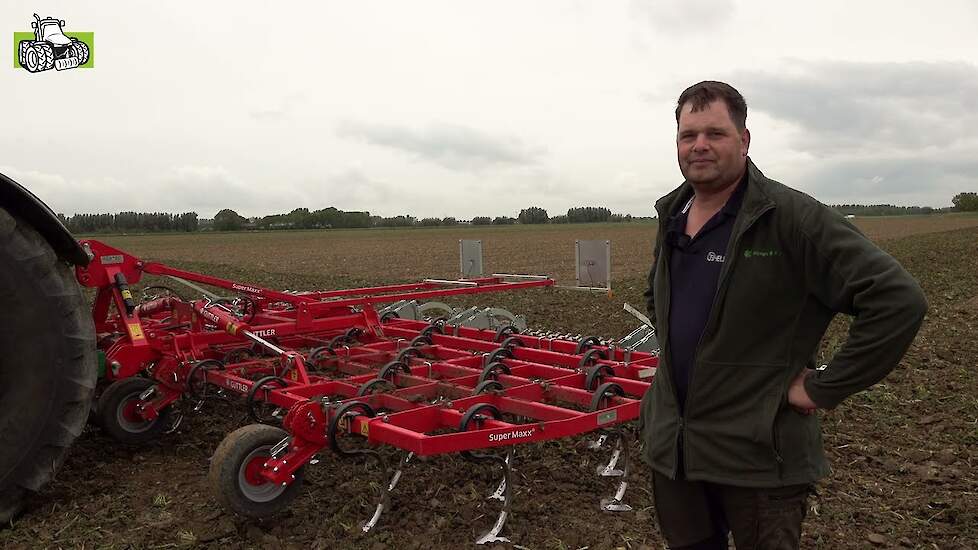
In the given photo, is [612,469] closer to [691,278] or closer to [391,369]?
[391,369]

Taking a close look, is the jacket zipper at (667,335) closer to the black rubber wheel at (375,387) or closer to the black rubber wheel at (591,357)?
the black rubber wheel at (375,387)

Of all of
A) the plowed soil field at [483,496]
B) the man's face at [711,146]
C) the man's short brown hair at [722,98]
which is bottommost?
the plowed soil field at [483,496]

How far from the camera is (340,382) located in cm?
449

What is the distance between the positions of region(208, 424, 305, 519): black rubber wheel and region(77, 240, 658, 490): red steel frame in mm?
93

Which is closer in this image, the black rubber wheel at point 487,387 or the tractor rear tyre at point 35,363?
the tractor rear tyre at point 35,363

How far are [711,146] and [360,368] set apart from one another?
368cm

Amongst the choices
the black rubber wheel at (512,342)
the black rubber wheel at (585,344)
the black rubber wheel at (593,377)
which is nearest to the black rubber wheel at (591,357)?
the black rubber wheel at (585,344)

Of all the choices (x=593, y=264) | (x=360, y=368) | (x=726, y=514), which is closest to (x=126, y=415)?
(x=360, y=368)

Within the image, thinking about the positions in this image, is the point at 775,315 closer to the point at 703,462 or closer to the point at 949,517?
the point at 703,462

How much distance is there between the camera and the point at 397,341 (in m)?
5.86

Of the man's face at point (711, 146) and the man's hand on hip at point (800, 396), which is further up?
the man's face at point (711, 146)

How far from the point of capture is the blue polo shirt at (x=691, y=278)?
2.31 meters

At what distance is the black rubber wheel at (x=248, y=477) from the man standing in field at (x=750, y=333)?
6.76ft

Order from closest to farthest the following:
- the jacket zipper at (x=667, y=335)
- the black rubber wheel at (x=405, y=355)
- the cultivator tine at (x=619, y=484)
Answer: the jacket zipper at (x=667, y=335)
the cultivator tine at (x=619, y=484)
the black rubber wheel at (x=405, y=355)
